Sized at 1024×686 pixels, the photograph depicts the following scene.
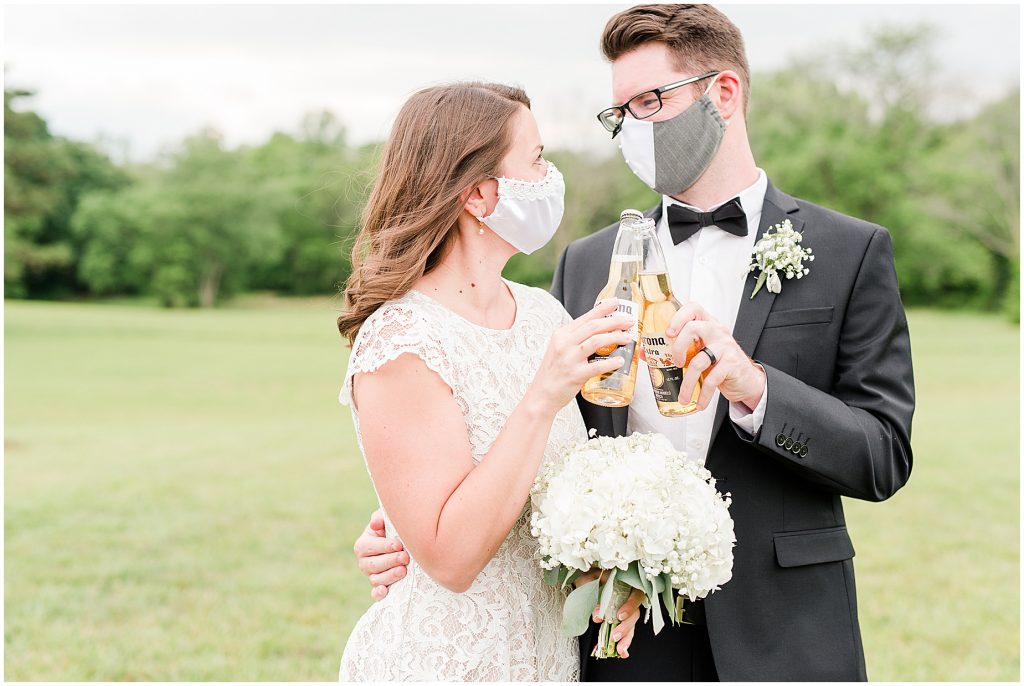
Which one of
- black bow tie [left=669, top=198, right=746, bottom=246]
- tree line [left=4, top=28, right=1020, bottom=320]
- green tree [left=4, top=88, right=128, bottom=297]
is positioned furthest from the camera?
tree line [left=4, top=28, right=1020, bottom=320]

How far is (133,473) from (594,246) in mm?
11675

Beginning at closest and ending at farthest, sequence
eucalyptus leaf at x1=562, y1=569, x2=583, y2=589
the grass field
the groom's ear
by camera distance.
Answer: eucalyptus leaf at x1=562, y1=569, x2=583, y2=589
the groom's ear
the grass field

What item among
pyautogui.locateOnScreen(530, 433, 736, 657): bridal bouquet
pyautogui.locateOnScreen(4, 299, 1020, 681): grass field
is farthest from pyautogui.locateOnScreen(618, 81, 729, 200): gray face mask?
pyautogui.locateOnScreen(4, 299, 1020, 681): grass field

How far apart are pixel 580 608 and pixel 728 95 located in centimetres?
202

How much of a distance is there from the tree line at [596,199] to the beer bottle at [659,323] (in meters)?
29.5

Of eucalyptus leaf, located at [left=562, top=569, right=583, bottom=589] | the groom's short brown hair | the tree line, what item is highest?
the groom's short brown hair

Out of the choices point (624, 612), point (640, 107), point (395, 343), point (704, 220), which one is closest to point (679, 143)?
point (640, 107)

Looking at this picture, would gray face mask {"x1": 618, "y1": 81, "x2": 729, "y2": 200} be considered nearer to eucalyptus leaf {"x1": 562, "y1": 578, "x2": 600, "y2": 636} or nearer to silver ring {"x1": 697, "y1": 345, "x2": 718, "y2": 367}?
silver ring {"x1": 697, "y1": 345, "x2": 718, "y2": 367}

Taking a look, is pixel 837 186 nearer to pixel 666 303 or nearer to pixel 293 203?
pixel 293 203

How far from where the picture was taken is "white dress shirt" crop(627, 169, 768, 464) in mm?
3160

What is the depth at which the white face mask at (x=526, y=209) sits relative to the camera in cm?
277

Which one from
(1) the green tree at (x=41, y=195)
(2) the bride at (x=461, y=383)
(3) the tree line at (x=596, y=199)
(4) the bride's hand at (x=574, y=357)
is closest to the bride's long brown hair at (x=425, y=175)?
(2) the bride at (x=461, y=383)

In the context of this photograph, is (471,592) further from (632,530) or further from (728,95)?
(728,95)

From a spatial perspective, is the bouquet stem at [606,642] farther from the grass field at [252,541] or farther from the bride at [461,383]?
the grass field at [252,541]
